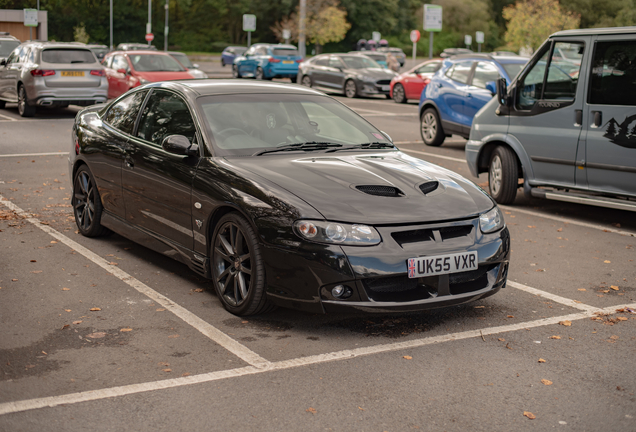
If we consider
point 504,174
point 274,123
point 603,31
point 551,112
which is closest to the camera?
point 274,123

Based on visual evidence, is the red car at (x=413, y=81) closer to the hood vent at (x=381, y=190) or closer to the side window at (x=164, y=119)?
the side window at (x=164, y=119)

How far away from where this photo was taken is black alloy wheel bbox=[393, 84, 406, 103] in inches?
1070

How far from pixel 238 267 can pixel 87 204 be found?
110 inches

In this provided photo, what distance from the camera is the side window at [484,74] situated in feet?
49.1

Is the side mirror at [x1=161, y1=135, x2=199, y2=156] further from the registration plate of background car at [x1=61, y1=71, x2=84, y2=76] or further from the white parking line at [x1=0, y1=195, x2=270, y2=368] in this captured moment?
the registration plate of background car at [x1=61, y1=71, x2=84, y2=76]

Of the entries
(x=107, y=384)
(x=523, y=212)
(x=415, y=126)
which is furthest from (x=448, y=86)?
(x=107, y=384)

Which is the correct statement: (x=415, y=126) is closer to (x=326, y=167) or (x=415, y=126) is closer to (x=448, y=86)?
(x=448, y=86)

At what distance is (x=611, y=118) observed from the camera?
818cm

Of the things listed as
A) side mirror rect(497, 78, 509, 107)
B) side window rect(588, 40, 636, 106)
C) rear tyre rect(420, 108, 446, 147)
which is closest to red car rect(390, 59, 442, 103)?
rear tyre rect(420, 108, 446, 147)

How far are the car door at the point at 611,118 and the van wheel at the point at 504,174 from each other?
1.14 meters

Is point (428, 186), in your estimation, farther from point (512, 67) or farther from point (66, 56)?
point (66, 56)

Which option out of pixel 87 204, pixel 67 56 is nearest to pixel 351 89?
pixel 67 56

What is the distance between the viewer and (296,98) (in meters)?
6.37

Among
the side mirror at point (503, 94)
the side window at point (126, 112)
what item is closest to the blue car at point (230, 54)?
the side mirror at point (503, 94)
